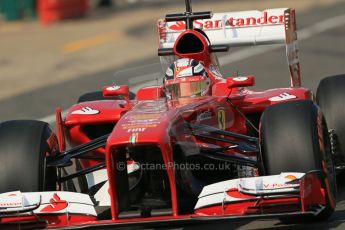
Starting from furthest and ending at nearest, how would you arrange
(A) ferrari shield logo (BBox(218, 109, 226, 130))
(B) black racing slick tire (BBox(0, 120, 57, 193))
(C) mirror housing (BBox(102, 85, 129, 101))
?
(C) mirror housing (BBox(102, 85, 129, 101)) < (A) ferrari shield logo (BBox(218, 109, 226, 130)) < (B) black racing slick tire (BBox(0, 120, 57, 193))

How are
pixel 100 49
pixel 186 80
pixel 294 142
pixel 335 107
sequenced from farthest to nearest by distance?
1. pixel 100 49
2. pixel 335 107
3. pixel 186 80
4. pixel 294 142

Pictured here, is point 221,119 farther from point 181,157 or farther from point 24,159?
point 24,159

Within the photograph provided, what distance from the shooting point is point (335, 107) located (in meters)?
9.67

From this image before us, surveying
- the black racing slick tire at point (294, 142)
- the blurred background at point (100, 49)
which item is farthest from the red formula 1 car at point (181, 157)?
the blurred background at point (100, 49)

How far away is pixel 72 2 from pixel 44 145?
57.5 feet

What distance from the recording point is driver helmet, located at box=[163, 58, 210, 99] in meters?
A: 9.52

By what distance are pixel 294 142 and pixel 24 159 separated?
2170 mm

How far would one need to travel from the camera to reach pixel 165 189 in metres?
8.47

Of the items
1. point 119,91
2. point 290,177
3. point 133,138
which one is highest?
point 119,91

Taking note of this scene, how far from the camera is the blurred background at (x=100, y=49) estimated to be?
17141 millimetres

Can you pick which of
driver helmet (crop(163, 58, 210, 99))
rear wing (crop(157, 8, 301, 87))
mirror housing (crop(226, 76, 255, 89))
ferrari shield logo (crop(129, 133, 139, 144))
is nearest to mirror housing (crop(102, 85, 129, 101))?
driver helmet (crop(163, 58, 210, 99))

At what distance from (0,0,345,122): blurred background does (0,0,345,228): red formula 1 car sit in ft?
3.00

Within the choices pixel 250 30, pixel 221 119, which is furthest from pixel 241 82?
pixel 250 30

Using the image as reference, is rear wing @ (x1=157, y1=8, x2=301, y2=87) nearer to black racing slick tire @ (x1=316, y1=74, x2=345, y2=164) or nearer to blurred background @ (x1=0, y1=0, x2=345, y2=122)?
blurred background @ (x1=0, y1=0, x2=345, y2=122)
